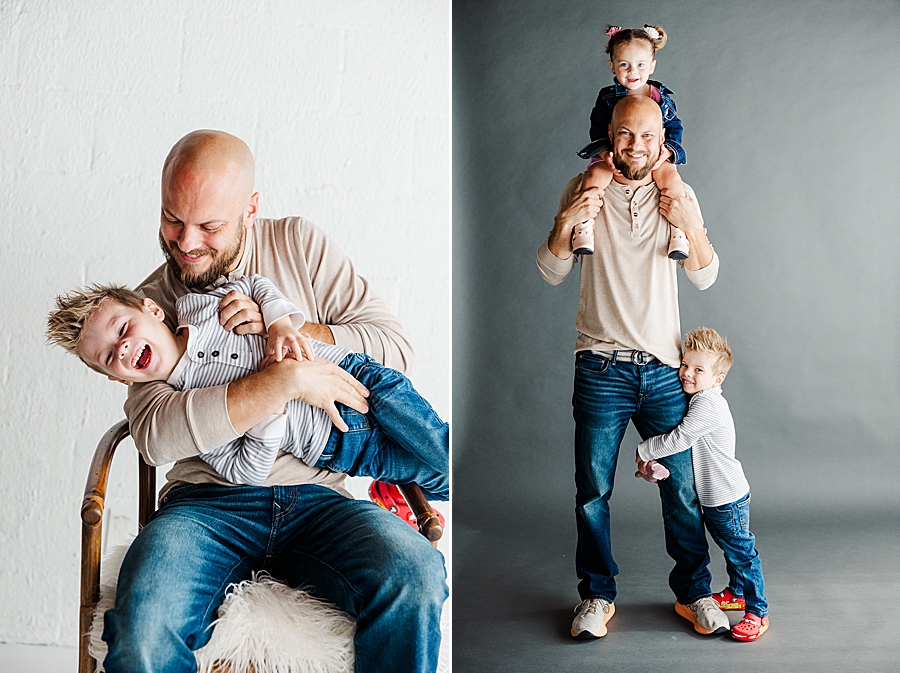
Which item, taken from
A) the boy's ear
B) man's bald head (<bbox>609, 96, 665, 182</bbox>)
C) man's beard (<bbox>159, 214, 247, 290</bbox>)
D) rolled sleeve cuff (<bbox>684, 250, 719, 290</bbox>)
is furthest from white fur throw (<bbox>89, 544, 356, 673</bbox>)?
man's bald head (<bbox>609, 96, 665, 182</bbox>)

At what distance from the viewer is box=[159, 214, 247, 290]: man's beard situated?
1.78 metres

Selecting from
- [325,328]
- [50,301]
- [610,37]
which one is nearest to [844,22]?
[610,37]

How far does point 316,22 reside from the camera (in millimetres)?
2072

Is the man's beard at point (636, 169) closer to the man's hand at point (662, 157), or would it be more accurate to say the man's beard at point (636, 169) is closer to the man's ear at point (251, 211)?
the man's hand at point (662, 157)

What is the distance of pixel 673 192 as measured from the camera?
171 centimetres

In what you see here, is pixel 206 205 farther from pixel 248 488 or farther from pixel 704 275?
pixel 704 275

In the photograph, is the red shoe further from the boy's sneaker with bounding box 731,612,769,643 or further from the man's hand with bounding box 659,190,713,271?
the man's hand with bounding box 659,190,713,271

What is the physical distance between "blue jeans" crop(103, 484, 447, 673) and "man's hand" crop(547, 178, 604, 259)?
2.40 ft

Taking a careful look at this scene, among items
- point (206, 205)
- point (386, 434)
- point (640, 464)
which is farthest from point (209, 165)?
point (640, 464)

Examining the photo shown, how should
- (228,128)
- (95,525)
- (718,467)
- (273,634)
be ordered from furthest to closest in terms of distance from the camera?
1. (228,128)
2. (718,467)
3. (95,525)
4. (273,634)

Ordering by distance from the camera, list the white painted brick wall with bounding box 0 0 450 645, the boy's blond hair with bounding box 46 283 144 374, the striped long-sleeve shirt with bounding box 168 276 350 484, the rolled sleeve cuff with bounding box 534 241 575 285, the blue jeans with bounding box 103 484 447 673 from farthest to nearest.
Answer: the white painted brick wall with bounding box 0 0 450 645 → the rolled sleeve cuff with bounding box 534 241 575 285 → the striped long-sleeve shirt with bounding box 168 276 350 484 → the boy's blond hair with bounding box 46 283 144 374 → the blue jeans with bounding box 103 484 447 673

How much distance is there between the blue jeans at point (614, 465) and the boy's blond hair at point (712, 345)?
0.07m

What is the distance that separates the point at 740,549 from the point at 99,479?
56.9 inches

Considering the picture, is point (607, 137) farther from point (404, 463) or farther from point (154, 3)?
point (154, 3)
